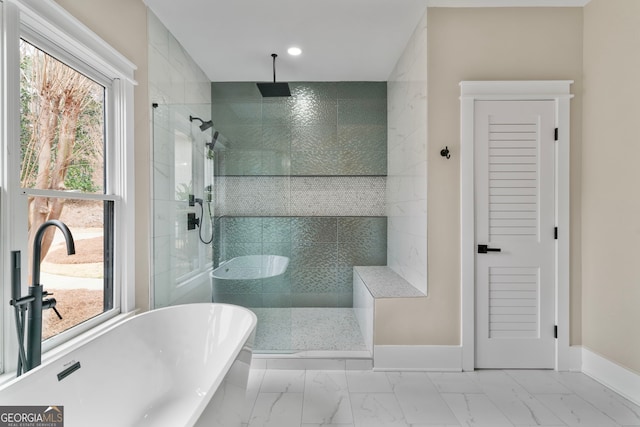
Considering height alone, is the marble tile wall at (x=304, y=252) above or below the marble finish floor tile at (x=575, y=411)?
above

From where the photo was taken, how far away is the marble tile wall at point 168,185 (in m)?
2.44

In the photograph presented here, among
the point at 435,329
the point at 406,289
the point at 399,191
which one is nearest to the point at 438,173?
the point at 399,191

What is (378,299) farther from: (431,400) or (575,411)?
(575,411)

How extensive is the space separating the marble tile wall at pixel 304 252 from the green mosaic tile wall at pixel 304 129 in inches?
19.4

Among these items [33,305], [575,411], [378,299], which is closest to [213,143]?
[33,305]

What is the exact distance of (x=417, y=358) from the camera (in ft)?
7.80

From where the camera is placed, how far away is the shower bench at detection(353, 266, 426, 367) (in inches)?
94.5

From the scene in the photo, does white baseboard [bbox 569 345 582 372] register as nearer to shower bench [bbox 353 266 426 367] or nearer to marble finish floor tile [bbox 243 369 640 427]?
marble finish floor tile [bbox 243 369 640 427]

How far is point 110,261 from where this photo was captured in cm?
215

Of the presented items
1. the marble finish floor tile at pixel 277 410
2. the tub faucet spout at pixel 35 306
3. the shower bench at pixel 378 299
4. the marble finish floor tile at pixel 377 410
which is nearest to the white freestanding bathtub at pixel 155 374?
the tub faucet spout at pixel 35 306

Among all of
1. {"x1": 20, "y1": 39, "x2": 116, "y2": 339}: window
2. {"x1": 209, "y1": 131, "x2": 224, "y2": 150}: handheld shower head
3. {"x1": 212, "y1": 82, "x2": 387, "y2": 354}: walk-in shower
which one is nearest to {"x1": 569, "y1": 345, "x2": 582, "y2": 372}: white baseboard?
{"x1": 212, "y1": 82, "x2": 387, "y2": 354}: walk-in shower

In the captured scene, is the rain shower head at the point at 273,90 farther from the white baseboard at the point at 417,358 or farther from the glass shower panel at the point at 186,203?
the white baseboard at the point at 417,358

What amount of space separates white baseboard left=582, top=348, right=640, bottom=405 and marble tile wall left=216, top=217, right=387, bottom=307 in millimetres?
1917

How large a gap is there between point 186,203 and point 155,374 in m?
1.37
